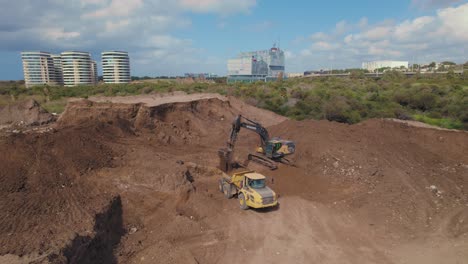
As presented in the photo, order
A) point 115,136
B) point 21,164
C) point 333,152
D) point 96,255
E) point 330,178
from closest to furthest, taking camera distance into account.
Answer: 1. point 96,255
2. point 21,164
3. point 330,178
4. point 333,152
5. point 115,136

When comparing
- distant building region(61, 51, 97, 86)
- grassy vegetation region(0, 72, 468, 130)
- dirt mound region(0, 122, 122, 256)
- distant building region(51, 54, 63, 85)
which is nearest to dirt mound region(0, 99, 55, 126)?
grassy vegetation region(0, 72, 468, 130)

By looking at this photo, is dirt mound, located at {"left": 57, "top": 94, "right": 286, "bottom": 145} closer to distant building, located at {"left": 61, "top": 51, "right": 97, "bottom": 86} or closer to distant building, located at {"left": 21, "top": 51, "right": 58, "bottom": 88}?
distant building, located at {"left": 21, "top": 51, "right": 58, "bottom": 88}

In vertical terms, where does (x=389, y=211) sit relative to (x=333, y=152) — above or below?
below

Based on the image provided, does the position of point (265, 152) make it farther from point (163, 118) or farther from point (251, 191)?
point (163, 118)

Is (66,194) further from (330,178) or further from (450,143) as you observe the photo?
(450,143)

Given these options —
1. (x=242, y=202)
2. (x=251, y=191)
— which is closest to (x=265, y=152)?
(x=242, y=202)

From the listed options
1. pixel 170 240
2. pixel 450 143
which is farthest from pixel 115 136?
pixel 450 143
